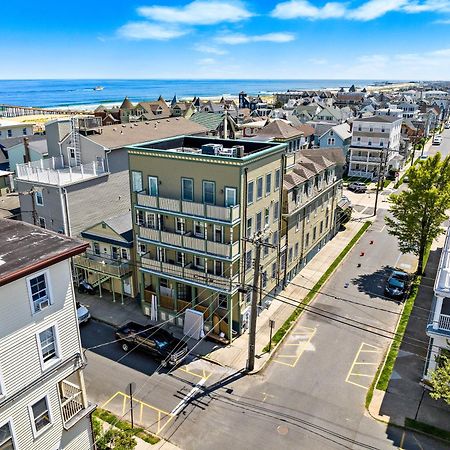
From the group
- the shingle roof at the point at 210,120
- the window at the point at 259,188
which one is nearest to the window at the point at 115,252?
→ the window at the point at 259,188

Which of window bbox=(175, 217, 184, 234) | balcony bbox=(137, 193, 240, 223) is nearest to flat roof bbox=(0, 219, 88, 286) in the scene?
balcony bbox=(137, 193, 240, 223)

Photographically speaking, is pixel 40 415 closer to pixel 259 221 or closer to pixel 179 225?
pixel 179 225

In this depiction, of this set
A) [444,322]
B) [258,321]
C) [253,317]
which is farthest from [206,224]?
[444,322]

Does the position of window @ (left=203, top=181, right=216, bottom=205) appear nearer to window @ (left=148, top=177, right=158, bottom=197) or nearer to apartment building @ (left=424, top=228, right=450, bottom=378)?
window @ (left=148, top=177, right=158, bottom=197)

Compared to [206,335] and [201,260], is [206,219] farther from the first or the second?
[206,335]

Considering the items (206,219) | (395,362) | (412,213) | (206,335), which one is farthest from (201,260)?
(412,213)
